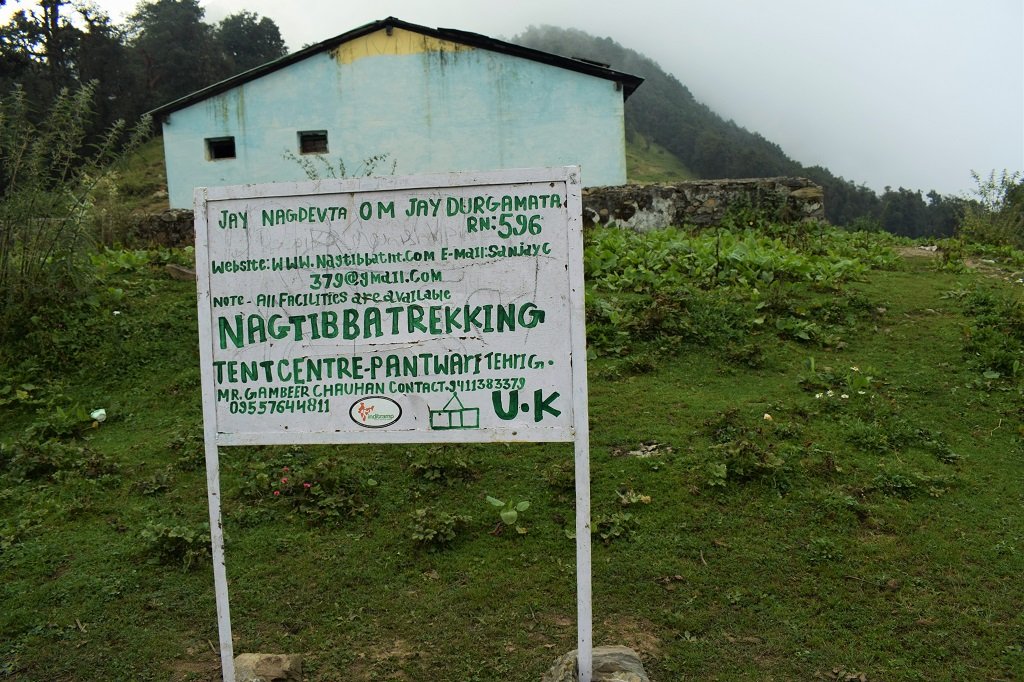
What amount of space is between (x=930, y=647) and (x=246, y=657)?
278 centimetres

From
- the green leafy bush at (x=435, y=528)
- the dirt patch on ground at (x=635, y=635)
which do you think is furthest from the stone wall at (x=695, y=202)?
the dirt patch on ground at (x=635, y=635)

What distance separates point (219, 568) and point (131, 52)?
37852 millimetres

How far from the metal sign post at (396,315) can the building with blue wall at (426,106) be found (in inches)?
496

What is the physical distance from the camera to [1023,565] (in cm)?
362

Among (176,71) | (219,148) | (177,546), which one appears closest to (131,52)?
(176,71)

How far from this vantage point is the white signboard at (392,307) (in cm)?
293

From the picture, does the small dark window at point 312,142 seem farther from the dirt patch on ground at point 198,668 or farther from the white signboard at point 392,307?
the dirt patch on ground at point 198,668

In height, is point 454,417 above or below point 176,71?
below

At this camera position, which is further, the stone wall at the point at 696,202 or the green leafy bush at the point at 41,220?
the stone wall at the point at 696,202

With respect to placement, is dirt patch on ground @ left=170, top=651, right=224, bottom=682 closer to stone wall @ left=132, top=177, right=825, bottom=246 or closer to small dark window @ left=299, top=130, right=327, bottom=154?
stone wall @ left=132, top=177, right=825, bottom=246

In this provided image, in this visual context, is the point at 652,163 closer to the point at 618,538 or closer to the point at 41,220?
the point at 41,220

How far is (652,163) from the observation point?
161 feet

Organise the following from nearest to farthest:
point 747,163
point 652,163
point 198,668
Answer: point 198,668
point 747,163
point 652,163

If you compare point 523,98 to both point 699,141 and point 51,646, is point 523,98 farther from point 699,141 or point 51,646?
point 699,141
